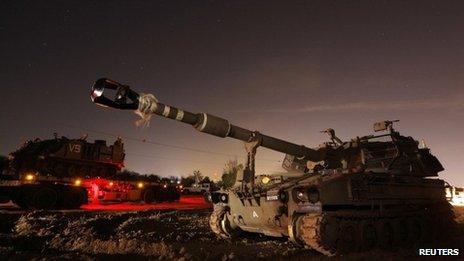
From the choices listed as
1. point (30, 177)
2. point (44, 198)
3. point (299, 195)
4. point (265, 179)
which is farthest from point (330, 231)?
point (30, 177)

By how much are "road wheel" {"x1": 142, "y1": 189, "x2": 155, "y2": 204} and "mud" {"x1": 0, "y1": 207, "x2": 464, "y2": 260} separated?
41.9ft

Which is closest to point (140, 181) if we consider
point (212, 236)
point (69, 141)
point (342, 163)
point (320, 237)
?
point (69, 141)

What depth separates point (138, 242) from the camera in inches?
381

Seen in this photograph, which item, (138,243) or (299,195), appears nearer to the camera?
(299,195)

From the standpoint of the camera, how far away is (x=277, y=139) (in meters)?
9.53

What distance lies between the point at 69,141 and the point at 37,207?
16.4ft

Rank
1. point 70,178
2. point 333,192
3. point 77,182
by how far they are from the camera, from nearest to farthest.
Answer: point 333,192 < point 70,178 < point 77,182

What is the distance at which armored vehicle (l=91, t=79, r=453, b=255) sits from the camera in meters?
8.25

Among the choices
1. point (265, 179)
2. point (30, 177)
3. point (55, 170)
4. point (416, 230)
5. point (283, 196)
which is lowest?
point (416, 230)

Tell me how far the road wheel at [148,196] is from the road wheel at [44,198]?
7297mm

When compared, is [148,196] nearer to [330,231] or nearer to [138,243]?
[138,243]

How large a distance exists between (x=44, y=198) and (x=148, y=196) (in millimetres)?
8125

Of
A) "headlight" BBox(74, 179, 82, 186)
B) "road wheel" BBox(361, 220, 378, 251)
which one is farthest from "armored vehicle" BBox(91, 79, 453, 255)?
"headlight" BBox(74, 179, 82, 186)

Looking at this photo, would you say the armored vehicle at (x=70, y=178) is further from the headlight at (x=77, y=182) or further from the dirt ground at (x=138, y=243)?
the dirt ground at (x=138, y=243)
